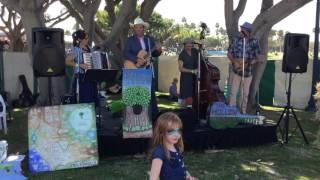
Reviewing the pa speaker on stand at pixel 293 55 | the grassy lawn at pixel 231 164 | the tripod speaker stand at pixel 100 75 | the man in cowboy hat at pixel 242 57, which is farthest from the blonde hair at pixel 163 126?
the man in cowboy hat at pixel 242 57

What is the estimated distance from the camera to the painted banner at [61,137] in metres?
5.38

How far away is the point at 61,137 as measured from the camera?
18.0 ft

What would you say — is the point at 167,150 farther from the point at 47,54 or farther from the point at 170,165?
the point at 47,54

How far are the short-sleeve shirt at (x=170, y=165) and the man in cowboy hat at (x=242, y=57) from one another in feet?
15.3

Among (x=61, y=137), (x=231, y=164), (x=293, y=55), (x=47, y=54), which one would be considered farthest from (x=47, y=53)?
(x=293, y=55)

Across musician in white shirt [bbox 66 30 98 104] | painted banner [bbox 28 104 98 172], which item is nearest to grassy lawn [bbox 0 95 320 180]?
painted banner [bbox 28 104 98 172]

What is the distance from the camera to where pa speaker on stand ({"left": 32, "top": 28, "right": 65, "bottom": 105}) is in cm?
576

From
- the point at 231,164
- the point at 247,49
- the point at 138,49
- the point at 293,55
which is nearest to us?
the point at 231,164

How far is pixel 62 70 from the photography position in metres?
5.86

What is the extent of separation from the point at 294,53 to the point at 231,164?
6.83 feet

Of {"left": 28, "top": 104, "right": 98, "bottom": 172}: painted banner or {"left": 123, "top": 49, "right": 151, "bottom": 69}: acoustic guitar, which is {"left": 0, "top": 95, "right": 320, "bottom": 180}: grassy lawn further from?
{"left": 123, "top": 49, "right": 151, "bottom": 69}: acoustic guitar

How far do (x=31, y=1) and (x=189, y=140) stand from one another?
464cm

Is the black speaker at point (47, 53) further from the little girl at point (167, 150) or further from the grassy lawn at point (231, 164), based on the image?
the little girl at point (167, 150)

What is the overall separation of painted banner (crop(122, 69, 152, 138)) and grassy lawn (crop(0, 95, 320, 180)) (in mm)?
365
